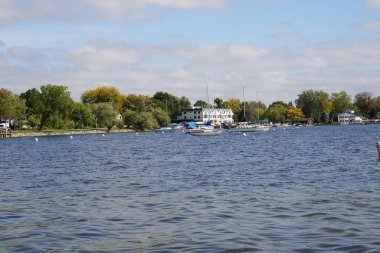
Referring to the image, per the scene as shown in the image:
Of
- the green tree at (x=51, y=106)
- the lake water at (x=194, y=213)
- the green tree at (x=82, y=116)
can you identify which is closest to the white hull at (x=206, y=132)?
the green tree at (x=51, y=106)

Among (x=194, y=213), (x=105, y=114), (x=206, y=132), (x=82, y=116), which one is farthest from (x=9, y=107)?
(x=194, y=213)

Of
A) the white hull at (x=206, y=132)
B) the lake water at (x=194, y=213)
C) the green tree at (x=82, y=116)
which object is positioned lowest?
the lake water at (x=194, y=213)

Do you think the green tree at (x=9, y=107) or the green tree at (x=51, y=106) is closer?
the green tree at (x=9, y=107)

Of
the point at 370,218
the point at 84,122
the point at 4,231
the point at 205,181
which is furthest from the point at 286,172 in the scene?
the point at 84,122

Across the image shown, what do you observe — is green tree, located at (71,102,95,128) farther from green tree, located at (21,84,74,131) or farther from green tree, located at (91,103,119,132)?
green tree, located at (21,84,74,131)

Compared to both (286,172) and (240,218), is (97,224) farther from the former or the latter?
(286,172)

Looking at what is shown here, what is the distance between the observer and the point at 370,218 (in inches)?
694

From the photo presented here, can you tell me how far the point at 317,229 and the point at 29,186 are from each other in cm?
1935

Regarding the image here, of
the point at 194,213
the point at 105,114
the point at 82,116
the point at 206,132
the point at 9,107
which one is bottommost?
the point at 194,213

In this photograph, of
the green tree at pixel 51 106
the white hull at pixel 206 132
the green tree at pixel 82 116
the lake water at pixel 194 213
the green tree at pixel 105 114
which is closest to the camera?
the lake water at pixel 194 213

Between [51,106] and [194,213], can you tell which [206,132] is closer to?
[51,106]

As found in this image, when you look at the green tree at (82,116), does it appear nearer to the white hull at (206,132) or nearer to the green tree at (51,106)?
the green tree at (51,106)

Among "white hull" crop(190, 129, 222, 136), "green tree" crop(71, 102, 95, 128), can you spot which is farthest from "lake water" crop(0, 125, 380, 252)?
"green tree" crop(71, 102, 95, 128)

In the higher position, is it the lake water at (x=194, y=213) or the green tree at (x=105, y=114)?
the green tree at (x=105, y=114)
